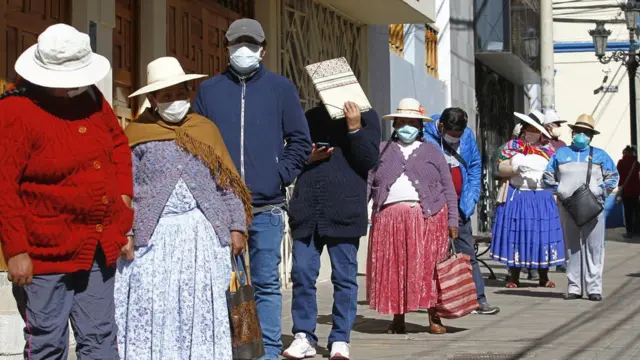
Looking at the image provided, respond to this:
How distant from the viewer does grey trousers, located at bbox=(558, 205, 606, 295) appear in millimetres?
13195

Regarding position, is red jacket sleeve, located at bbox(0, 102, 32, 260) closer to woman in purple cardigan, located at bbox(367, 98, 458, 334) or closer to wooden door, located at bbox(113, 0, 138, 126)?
woman in purple cardigan, located at bbox(367, 98, 458, 334)

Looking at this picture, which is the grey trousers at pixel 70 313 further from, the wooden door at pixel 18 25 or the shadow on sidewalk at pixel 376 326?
the shadow on sidewalk at pixel 376 326

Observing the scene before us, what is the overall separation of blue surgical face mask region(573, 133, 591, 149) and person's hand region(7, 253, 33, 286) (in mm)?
8277

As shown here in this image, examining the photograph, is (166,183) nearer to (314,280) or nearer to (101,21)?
(314,280)

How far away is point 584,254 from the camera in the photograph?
13.3 metres

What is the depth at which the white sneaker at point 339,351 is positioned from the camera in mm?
8578

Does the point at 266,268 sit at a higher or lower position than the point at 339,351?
higher

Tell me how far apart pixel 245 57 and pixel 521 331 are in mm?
3841

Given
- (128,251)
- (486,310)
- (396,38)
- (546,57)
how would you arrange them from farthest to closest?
(546,57) → (396,38) → (486,310) → (128,251)

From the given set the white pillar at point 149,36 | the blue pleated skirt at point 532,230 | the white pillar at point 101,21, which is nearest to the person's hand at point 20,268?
the white pillar at point 101,21

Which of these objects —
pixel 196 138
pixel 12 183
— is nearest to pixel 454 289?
pixel 196 138

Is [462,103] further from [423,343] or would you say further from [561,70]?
[561,70]

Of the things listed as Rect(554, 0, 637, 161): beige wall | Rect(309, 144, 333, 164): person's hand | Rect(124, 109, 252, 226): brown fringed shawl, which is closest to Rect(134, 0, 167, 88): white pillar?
Rect(309, 144, 333, 164): person's hand

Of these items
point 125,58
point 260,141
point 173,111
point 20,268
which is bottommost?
point 20,268
